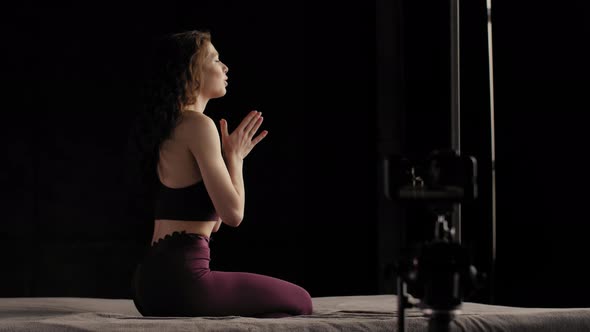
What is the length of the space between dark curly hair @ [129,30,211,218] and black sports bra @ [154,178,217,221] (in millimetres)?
117

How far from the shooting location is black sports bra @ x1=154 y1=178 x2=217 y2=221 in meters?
2.18

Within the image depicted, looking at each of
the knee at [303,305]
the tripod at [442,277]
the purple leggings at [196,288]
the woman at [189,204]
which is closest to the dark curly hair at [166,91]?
the woman at [189,204]

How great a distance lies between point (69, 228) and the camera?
12.9 ft

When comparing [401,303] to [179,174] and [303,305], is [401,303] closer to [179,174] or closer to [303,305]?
[303,305]

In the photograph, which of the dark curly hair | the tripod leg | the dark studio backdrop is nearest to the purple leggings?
the dark curly hair

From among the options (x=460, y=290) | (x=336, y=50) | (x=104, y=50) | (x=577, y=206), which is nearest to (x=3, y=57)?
(x=104, y=50)

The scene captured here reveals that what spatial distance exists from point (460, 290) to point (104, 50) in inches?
111

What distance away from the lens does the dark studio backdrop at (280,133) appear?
3541 mm

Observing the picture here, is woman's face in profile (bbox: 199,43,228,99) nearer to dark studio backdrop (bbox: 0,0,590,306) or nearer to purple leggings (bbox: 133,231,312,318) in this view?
purple leggings (bbox: 133,231,312,318)

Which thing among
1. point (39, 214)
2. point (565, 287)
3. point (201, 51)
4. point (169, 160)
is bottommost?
point (565, 287)

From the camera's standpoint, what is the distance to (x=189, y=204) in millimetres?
2191

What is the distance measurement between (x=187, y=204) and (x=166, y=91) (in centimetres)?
31

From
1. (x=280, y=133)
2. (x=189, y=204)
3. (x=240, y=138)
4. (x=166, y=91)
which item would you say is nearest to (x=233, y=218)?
(x=189, y=204)

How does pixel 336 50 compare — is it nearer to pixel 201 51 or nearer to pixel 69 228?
pixel 69 228
